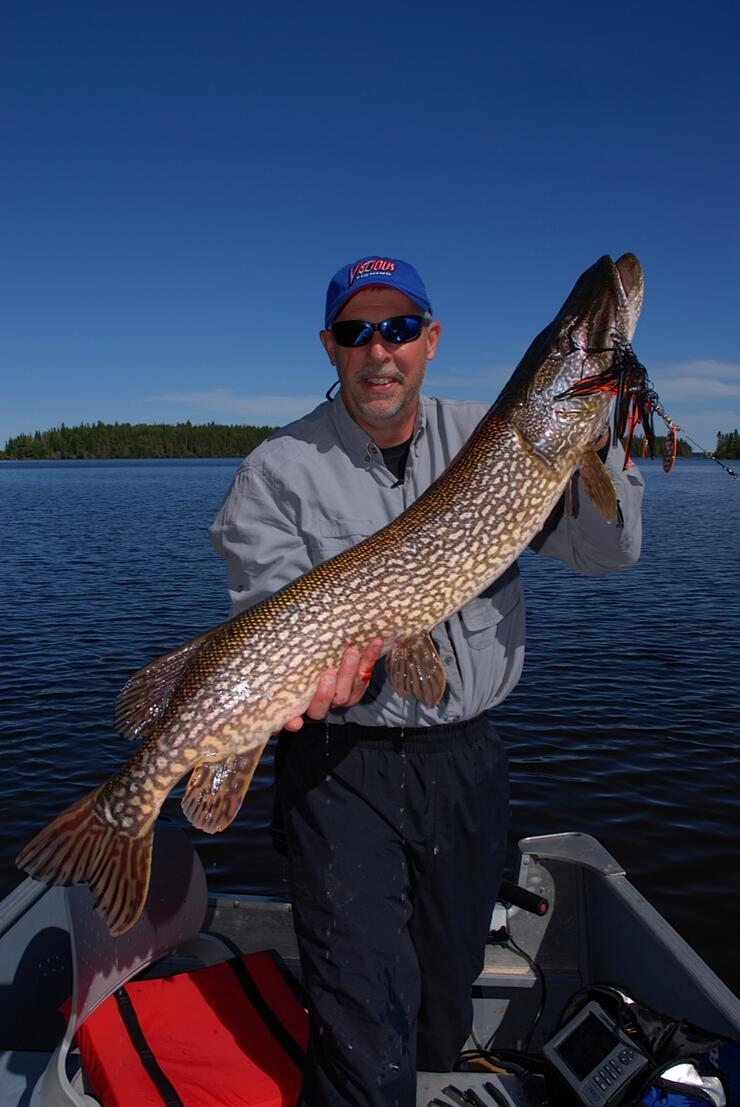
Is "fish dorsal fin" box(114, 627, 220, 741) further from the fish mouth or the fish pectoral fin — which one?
the fish mouth

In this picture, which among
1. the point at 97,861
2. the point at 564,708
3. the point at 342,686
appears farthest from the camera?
the point at 564,708

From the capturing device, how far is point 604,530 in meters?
3.35

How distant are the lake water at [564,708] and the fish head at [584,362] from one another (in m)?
4.55

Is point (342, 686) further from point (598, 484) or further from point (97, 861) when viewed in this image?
point (598, 484)

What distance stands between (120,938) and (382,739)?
1265 millimetres

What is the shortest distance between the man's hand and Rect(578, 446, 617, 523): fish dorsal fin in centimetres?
111

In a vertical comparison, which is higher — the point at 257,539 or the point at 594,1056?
the point at 257,539

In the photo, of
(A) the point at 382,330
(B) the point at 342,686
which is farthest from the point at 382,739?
(A) the point at 382,330

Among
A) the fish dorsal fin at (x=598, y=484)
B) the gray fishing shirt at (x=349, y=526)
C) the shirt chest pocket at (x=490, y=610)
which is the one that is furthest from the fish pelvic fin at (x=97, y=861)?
the fish dorsal fin at (x=598, y=484)

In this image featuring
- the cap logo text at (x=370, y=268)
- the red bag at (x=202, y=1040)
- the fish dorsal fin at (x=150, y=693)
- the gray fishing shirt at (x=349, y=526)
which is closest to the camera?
the red bag at (x=202, y=1040)

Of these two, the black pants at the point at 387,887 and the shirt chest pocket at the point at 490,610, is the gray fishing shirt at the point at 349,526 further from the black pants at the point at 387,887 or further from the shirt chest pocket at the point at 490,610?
the black pants at the point at 387,887

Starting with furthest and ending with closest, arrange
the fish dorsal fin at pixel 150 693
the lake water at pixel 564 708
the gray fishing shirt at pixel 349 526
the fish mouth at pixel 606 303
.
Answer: the lake water at pixel 564 708 → the fish mouth at pixel 606 303 → the gray fishing shirt at pixel 349 526 → the fish dorsal fin at pixel 150 693

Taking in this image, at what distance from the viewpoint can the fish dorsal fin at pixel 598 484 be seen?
327 centimetres

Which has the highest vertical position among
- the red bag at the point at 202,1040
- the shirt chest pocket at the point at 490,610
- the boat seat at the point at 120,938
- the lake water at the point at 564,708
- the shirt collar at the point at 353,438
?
the shirt collar at the point at 353,438
